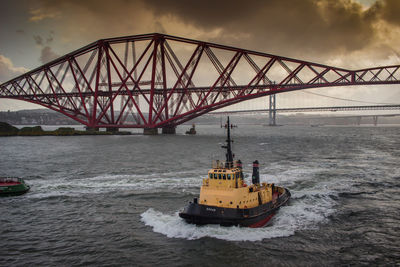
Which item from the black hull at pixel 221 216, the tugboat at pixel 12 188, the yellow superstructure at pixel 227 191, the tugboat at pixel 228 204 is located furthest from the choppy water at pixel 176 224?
the yellow superstructure at pixel 227 191

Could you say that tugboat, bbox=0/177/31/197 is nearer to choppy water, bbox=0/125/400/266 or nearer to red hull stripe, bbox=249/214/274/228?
choppy water, bbox=0/125/400/266

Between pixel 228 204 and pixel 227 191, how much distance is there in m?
0.80

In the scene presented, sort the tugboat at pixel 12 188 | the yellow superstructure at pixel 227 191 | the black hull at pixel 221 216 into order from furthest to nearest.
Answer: the tugboat at pixel 12 188
the yellow superstructure at pixel 227 191
the black hull at pixel 221 216

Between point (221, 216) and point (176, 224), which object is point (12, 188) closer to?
point (176, 224)

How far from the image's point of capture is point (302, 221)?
18891 mm

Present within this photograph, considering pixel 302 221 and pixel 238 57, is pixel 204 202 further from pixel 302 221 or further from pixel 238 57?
pixel 238 57

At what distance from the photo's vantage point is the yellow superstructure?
57.6ft

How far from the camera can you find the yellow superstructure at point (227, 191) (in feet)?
57.6

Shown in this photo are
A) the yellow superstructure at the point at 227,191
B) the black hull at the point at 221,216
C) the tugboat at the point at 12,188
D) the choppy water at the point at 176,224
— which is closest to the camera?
the choppy water at the point at 176,224

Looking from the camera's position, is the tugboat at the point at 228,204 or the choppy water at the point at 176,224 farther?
the tugboat at the point at 228,204

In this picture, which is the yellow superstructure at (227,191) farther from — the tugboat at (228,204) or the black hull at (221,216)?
the black hull at (221,216)

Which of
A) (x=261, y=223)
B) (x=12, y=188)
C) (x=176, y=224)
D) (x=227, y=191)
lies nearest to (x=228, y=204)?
(x=227, y=191)

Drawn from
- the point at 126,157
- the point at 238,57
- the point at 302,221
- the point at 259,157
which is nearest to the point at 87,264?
the point at 302,221

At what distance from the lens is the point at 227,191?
17781mm
